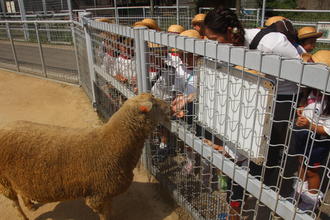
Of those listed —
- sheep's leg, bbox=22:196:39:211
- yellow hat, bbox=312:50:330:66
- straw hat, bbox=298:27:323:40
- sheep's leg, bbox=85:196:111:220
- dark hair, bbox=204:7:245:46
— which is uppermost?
dark hair, bbox=204:7:245:46

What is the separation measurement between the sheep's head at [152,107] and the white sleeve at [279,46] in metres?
1.05

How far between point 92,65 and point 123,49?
2061 mm

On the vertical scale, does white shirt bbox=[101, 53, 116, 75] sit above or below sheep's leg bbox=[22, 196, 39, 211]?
above

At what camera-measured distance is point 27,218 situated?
3.16 metres

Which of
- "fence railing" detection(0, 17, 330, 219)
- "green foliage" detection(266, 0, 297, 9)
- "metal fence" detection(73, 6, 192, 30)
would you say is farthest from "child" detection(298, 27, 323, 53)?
"green foliage" detection(266, 0, 297, 9)

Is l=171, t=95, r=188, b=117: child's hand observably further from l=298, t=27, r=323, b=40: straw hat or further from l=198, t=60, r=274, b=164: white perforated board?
l=298, t=27, r=323, b=40: straw hat

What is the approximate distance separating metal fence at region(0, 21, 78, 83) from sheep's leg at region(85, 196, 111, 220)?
6.25m

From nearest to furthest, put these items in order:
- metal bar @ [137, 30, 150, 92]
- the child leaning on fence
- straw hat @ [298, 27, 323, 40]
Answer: the child leaning on fence < metal bar @ [137, 30, 150, 92] < straw hat @ [298, 27, 323, 40]

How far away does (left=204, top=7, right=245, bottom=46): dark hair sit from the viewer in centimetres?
248

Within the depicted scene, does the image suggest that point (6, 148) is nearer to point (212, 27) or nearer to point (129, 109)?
point (129, 109)

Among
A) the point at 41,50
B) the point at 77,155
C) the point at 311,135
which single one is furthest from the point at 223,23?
the point at 41,50

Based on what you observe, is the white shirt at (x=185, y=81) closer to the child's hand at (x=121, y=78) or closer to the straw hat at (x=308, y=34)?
the child's hand at (x=121, y=78)

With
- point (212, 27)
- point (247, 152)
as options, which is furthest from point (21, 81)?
point (247, 152)

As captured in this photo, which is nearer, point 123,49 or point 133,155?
point 133,155
